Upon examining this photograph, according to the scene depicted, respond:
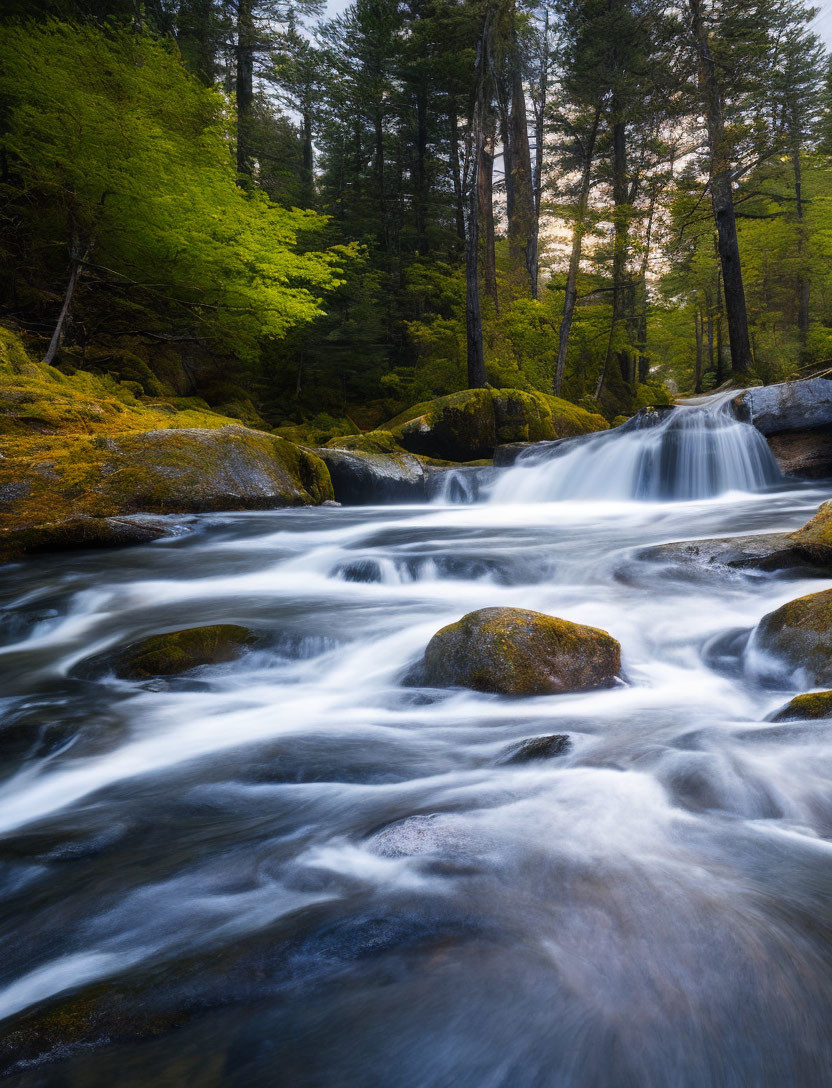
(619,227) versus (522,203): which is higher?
(522,203)

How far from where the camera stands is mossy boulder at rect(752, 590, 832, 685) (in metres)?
3.47

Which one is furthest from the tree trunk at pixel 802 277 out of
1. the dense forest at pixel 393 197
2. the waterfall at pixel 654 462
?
the waterfall at pixel 654 462

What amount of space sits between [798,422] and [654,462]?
91.6 inches

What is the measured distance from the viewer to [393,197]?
22.2 metres

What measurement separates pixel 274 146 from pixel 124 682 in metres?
24.7

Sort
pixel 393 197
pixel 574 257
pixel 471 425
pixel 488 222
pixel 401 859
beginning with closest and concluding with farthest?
pixel 401 859 < pixel 471 425 < pixel 574 257 < pixel 488 222 < pixel 393 197

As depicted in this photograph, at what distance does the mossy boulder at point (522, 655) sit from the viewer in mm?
3557

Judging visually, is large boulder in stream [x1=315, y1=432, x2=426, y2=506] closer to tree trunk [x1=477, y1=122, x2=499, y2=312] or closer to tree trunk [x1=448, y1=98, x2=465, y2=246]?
tree trunk [x1=477, y1=122, x2=499, y2=312]

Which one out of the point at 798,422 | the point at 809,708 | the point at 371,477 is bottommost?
the point at 809,708

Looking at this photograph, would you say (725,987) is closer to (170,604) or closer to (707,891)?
(707,891)

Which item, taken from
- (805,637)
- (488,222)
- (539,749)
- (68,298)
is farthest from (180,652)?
(488,222)

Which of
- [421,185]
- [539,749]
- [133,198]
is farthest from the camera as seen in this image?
[421,185]

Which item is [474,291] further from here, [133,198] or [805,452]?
[805,452]

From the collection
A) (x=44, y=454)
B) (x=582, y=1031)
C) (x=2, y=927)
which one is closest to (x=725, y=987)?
(x=582, y=1031)
